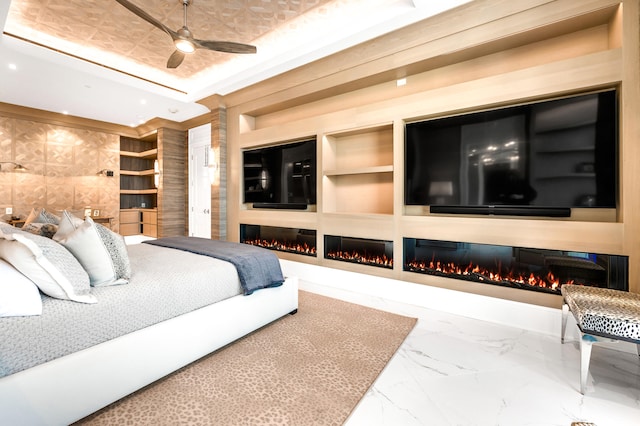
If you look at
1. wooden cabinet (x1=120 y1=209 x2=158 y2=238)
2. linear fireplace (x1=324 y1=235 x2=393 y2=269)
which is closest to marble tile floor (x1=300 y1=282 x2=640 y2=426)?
linear fireplace (x1=324 y1=235 x2=393 y2=269)

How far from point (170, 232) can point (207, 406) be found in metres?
5.68

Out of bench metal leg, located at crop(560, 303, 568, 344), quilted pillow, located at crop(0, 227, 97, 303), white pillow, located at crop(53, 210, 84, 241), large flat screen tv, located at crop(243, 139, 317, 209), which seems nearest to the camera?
quilted pillow, located at crop(0, 227, 97, 303)

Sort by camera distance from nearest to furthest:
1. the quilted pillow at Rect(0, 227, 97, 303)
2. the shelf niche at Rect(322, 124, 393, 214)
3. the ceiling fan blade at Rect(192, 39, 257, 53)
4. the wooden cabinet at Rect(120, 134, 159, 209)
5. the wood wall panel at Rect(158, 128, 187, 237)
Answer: the quilted pillow at Rect(0, 227, 97, 303)
the ceiling fan blade at Rect(192, 39, 257, 53)
the shelf niche at Rect(322, 124, 393, 214)
the wood wall panel at Rect(158, 128, 187, 237)
the wooden cabinet at Rect(120, 134, 159, 209)

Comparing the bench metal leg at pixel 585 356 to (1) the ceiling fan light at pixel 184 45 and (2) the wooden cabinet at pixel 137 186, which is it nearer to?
(1) the ceiling fan light at pixel 184 45

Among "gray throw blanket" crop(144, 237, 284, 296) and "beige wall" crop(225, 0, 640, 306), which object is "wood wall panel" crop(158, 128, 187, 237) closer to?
"beige wall" crop(225, 0, 640, 306)

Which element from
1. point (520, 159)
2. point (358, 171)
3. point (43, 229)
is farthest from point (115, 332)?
point (520, 159)

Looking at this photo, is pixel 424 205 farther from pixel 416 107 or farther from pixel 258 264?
pixel 258 264

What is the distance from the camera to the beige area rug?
1416 mm

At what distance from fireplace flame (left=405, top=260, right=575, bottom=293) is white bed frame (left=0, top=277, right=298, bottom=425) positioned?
1963 millimetres

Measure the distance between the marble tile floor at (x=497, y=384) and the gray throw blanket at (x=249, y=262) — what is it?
111 centimetres

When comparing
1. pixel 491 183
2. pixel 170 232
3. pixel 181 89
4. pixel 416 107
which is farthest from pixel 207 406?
pixel 170 232

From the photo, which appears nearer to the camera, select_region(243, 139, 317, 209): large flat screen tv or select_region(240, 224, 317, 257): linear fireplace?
select_region(243, 139, 317, 209): large flat screen tv

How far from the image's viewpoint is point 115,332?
1.50 metres

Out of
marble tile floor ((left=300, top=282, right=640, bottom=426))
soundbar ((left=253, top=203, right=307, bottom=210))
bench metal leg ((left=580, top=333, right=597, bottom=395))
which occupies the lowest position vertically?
marble tile floor ((left=300, top=282, right=640, bottom=426))
